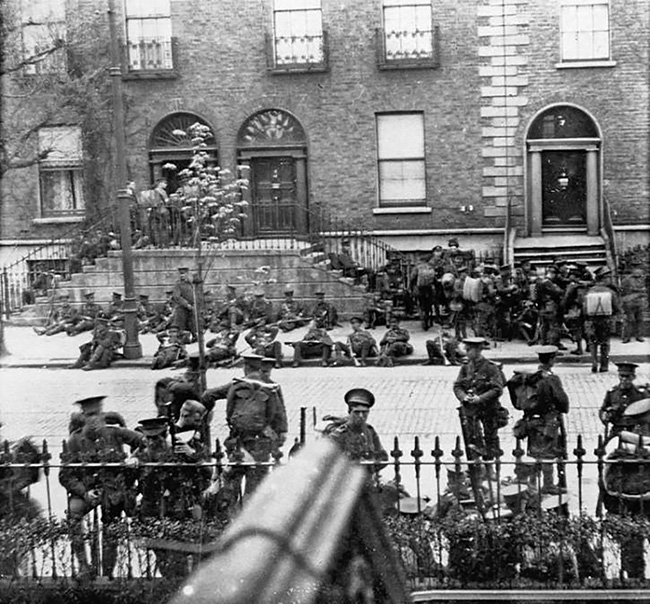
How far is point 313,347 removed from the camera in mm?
15648

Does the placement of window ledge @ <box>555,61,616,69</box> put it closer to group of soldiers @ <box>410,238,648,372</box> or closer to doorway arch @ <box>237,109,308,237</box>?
group of soldiers @ <box>410,238,648,372</box>

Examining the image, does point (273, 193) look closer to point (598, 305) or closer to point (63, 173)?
point (63, 173)

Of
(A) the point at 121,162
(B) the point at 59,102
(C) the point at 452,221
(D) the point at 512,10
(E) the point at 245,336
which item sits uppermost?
(D) the point at 512,10

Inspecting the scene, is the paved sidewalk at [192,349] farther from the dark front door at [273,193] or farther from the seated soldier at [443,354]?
the dark front door at [273,193]

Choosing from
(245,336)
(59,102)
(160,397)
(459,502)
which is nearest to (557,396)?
(459,502)

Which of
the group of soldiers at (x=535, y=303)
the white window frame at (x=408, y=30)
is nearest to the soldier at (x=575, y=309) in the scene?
the group of soldiers at (x=535, y=303)

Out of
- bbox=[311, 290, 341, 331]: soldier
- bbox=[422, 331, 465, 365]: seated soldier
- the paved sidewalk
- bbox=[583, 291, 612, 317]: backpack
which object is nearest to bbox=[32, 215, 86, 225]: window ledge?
the paved sidewalk

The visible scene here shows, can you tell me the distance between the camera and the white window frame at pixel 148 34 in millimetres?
17703

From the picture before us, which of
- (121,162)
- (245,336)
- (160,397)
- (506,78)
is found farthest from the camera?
(506,78)

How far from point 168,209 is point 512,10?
879 cm

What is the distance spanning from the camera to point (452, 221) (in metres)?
21.4

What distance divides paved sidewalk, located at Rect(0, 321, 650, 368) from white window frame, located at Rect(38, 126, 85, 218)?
4.42 metres

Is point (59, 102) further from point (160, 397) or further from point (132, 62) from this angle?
point (160, 397)

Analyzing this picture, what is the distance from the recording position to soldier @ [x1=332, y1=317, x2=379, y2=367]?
15398 millimetres
